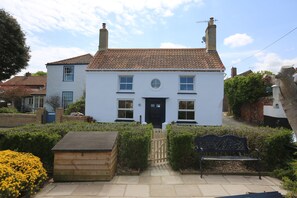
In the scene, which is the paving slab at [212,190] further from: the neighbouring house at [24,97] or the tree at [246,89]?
the neighbouring house at [24,97]

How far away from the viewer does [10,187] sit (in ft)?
15.7

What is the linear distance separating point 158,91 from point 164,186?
48.0 feet

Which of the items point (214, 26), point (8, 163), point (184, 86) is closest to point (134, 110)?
point (184, 86)

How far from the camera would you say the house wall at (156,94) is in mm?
20047

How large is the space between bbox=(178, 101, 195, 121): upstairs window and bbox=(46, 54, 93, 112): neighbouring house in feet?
47.4

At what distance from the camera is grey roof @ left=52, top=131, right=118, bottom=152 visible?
6656mm

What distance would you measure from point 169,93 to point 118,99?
4.44 metres

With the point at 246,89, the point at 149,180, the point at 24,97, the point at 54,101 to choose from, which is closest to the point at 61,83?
the point at 54,101

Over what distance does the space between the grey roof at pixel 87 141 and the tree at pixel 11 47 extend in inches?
387

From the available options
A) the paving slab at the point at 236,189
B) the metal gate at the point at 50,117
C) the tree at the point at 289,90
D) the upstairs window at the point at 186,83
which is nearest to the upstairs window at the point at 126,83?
the upstairs window at the point at 186,83

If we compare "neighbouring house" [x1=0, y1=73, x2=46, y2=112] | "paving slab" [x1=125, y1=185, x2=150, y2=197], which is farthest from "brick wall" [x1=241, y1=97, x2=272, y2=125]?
"neighbouring house" [x1=0, y1=73, x2=46, y2=112]

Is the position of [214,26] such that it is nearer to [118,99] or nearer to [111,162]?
[118,99]

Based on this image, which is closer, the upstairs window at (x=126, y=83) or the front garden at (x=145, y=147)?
the front garden at (x=145, y=147)

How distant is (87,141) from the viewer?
7.11 metres
